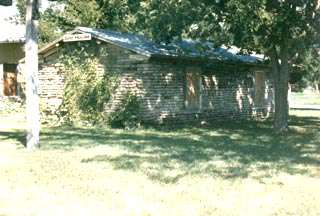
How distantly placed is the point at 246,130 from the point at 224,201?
1303 centimetres

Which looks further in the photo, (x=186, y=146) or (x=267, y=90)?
(x=267, y=90)

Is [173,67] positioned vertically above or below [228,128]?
above

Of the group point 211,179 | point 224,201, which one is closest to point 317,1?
point 211,179

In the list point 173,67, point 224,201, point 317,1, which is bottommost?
point 224,201

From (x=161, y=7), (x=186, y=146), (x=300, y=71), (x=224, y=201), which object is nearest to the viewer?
(x=224, y=201)

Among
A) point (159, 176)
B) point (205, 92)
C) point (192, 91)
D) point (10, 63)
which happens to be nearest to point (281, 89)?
point (192, 91)

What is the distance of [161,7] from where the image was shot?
20078mm

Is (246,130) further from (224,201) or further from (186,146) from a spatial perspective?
(224,201)

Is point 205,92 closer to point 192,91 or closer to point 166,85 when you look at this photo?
point 192,91

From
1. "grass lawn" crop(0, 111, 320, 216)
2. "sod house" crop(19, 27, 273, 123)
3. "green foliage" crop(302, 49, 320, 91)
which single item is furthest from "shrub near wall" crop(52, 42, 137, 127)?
"green foliage" crop(302, 49, 320, 91)

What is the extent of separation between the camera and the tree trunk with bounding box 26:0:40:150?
13906 mm

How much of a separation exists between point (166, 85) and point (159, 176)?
1256cm

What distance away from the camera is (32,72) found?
14062 millimetres

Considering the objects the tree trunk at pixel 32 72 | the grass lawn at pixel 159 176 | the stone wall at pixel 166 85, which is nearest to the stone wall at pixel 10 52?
the stone wall at pixel 166 85
